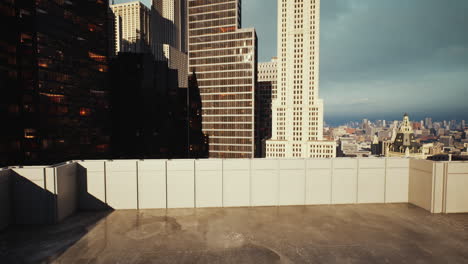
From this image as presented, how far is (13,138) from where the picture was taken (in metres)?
59.8

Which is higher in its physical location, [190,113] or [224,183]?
[190,113]

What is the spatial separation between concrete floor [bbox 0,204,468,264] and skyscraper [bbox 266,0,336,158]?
417 ft

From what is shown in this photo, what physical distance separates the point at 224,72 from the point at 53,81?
79.1m

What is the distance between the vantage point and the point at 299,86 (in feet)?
442

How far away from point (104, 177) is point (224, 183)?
6.66 metres

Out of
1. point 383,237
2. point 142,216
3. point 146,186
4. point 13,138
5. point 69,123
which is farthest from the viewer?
point 69,123

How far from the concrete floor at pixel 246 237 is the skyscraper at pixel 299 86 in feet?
417

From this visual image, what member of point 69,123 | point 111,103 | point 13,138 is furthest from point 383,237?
point 111,103

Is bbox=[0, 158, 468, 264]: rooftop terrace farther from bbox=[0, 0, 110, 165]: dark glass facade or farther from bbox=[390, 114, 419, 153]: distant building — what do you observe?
bbox=[390, 114, 419, 153]: distant building

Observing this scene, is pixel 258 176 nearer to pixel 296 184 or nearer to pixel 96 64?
pixel 296 184

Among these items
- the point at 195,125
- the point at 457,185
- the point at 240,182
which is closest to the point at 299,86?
the point at 195,125

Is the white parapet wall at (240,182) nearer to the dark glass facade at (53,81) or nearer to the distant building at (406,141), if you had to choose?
the dark glass facade at (53,81)

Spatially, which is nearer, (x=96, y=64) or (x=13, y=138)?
(x=13, y=138)

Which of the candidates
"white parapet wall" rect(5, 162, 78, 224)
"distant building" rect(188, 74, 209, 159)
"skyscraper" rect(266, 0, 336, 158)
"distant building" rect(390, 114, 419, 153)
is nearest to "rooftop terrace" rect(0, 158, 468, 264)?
"white parapet wall" rect(5, 162, 78, 224)
